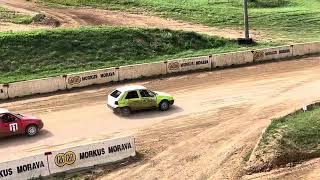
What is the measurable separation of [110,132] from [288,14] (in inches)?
1355

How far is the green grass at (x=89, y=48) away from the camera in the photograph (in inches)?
1420

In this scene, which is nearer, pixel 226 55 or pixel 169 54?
pixel 226 55

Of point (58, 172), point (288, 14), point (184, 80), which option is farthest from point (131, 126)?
point (288, 14)

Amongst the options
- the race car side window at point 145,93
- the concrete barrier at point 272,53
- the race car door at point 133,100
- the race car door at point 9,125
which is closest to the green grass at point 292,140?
the race car side window at point 145,93

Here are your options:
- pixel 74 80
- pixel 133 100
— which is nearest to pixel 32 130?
pixel 133 100

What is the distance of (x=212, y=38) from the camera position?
4444cm

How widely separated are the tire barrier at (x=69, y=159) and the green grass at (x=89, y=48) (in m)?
13.9

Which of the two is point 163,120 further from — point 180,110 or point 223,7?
point 223,7

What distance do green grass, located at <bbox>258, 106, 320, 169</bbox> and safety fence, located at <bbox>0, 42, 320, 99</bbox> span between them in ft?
41.2

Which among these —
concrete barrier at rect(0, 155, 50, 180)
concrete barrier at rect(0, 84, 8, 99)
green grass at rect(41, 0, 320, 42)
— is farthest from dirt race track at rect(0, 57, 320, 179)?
green grass at rect(41, 0, 320, 42)

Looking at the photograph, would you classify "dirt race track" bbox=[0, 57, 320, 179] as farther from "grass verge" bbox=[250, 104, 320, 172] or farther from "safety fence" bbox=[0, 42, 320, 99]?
"safety fence" bbox=[0, 42, 320, 99]

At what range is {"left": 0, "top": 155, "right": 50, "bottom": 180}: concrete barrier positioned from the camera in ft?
63.7

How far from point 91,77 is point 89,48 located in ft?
21.0

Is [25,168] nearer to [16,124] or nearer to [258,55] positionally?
[16,124]
